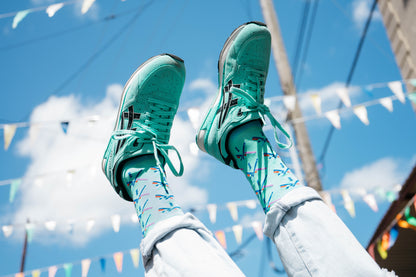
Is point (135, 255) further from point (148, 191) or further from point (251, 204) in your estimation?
point (148, 191)

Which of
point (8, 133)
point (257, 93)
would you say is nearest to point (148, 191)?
point (257, 93)

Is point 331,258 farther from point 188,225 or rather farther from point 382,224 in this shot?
point 382,224

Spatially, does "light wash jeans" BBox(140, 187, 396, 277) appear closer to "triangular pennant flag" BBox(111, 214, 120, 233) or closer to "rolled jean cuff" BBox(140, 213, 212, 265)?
"rolled jean cuff" BBox(140, 213, 212, 265)

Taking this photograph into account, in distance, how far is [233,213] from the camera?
5730 mm

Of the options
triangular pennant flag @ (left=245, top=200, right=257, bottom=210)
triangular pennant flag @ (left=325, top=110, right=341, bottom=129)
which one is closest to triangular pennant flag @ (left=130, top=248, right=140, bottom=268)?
triangular pennant flag @ (left=245, top=200, right=257, bottom=210)

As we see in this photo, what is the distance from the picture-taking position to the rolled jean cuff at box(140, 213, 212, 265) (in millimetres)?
1048

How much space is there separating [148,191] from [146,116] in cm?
37

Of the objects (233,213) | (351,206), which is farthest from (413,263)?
(233,213)

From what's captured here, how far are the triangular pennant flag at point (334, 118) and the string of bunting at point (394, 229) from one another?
1.13 m

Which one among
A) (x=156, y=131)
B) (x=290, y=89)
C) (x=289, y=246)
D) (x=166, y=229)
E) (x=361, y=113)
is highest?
(x=290, y=89)

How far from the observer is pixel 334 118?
446cm

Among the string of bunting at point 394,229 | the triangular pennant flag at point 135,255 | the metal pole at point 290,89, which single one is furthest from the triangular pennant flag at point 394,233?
the triangular pennant flag at point 135,255

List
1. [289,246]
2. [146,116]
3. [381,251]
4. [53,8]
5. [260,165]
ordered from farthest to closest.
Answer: [381,251], [53,8], [146,116], [260,165], [289,246]

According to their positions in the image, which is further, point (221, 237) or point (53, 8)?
point (221, 237)
